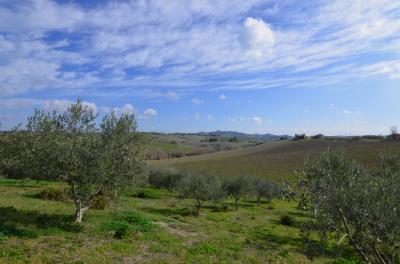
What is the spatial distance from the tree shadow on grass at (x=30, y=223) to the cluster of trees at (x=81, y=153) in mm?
1097

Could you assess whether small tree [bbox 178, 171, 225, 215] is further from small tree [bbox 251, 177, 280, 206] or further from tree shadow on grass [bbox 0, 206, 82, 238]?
tree shadow on grass [bbox 0, 206, 82, 238]

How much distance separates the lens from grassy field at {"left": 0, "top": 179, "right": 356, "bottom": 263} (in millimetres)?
17328

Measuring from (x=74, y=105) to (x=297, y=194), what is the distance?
14.5 meters

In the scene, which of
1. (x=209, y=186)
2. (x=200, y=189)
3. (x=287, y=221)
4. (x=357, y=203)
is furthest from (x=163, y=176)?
(x=357, y=203)

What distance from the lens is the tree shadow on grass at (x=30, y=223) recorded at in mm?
19212

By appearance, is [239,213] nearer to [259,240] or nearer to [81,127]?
[259,240]

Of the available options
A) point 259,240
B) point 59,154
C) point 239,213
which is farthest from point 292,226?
point 59,154

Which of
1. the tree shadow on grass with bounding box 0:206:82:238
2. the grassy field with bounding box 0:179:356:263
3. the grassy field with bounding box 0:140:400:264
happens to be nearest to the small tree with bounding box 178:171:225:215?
the grassy field with bounding box 0:140:400:264

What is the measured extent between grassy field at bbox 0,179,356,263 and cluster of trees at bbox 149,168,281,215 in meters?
6.40

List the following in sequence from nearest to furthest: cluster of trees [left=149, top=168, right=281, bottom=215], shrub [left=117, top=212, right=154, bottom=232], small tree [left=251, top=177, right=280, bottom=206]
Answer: shrub [left=117, top=212, right=154, bottom=232] < cluster of trees [left=149, top=168, right=281, bottom=215] < small tree [left=251, top=177, right=280, bottom=206]

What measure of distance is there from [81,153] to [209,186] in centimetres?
2047

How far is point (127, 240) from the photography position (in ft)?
67.3

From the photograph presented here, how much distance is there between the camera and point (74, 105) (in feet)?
72.4

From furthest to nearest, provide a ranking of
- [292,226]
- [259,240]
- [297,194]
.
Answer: [292,226] → [259,240] → [297,194]
